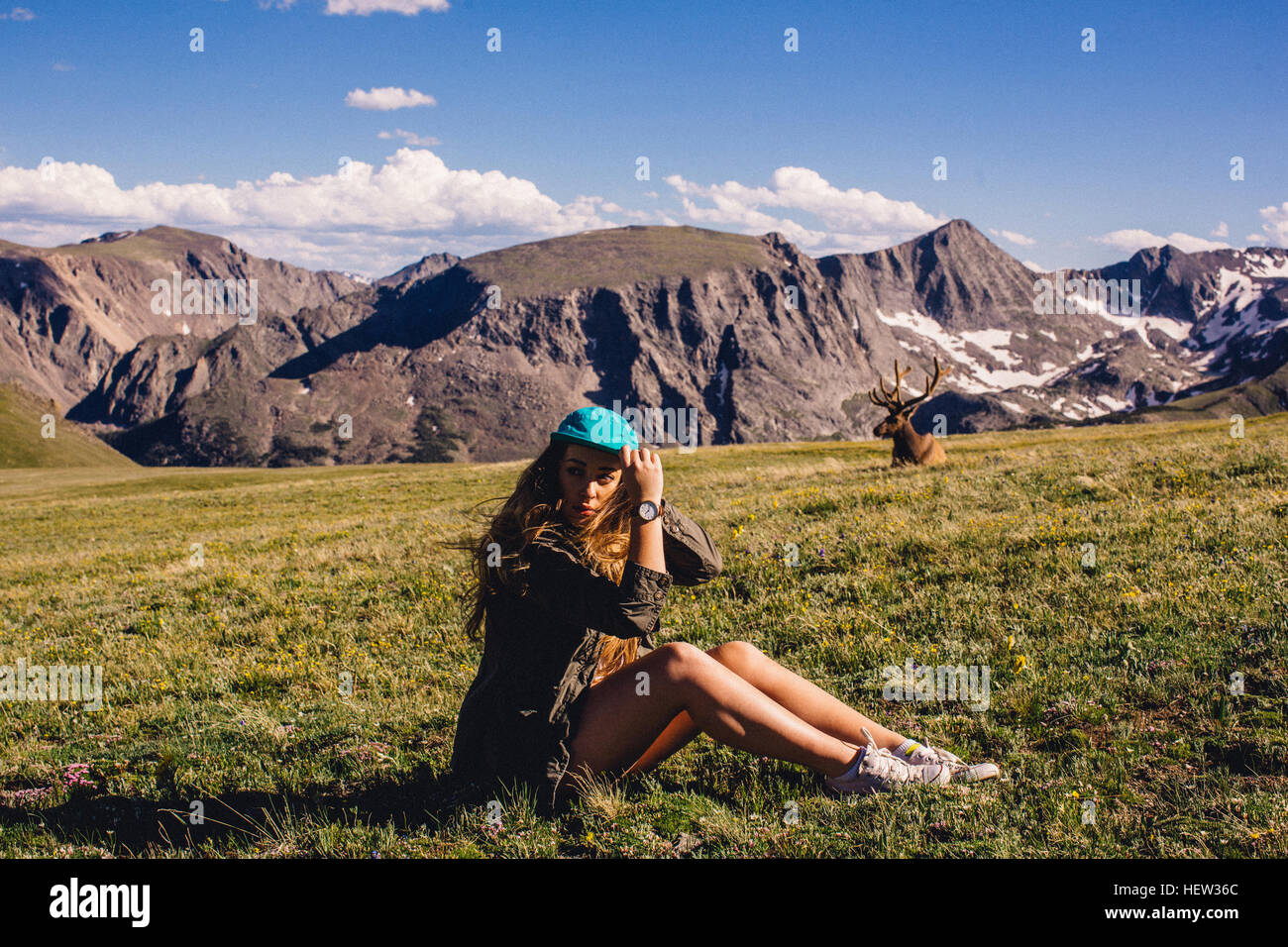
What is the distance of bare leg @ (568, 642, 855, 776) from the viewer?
4914mm

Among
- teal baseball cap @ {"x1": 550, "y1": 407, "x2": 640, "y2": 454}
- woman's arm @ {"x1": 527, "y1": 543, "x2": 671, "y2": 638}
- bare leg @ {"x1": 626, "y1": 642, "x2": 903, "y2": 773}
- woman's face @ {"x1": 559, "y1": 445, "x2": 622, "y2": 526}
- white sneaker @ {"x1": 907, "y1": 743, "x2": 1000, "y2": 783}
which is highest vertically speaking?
teal baseball cap @ {"x1": 550, "y1": 407, "x2": 640, "y2": 454}

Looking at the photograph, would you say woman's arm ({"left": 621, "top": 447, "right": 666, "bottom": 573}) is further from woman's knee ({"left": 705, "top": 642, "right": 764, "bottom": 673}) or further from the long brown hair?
woman's knee ({"left": 705, "top": 642, "right": 764, "bottom": 673})

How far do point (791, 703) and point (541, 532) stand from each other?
215cm

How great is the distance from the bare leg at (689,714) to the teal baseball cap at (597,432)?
4.55 feet

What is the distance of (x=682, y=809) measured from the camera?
5176 mm

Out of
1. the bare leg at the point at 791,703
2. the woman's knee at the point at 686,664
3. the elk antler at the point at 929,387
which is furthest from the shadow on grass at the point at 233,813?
the elk antler at the point at 929,387

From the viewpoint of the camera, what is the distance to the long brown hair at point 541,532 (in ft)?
16.1

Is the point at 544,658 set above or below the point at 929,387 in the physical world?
below

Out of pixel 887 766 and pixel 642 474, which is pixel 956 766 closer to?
pixel 887 766

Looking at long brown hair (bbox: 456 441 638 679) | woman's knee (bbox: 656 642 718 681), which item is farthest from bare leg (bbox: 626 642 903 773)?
long brown hair (bbox: 456 441 638 679)

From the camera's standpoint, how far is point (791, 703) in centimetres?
535

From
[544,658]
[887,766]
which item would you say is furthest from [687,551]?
[887,766]

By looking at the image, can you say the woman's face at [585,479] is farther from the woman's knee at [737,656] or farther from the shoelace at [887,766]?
the shoelace at [887,766]

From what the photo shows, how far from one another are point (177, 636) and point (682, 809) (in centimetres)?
869
